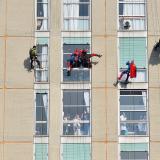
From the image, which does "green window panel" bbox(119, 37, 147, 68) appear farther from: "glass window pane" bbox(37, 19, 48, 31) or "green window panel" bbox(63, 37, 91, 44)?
"glass window pane" bbox(37, 19, 48, 31)

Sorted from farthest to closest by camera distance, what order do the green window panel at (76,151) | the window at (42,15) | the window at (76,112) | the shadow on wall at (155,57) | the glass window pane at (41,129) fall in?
1. the window at (42,15)
2. the shadow on wall at (155,57)
3. the window at (76,112)
4. the glass window pane at (41,129)
5. the green window panel at (76,151)

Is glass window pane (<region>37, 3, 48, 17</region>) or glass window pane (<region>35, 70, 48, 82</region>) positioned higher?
glass window pane (<region>37, 3, 48, 17</region>)

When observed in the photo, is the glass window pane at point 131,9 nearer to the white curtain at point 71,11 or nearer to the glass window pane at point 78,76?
the white curtain at point 71,11

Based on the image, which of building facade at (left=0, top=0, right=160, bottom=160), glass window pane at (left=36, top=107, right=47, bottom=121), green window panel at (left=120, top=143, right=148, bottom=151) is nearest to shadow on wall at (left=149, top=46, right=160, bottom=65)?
building facade at (left=0, top=0, right=160, bottom=160)

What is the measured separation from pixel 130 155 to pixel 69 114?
3383 mm

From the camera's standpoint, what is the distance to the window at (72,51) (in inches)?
1332

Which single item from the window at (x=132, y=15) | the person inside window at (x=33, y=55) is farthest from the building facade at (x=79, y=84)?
the person inside window at (x=33, y=55)

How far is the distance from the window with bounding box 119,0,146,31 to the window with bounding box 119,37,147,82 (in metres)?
0.60

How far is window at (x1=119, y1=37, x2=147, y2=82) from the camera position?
111ft

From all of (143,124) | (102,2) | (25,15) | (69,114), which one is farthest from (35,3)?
(143,124)

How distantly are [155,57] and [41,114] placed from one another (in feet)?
19.6

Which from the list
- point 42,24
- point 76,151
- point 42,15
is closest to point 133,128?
point 76,151

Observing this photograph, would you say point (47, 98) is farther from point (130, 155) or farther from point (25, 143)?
point (130, 155)

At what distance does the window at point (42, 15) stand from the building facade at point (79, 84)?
4 cm
